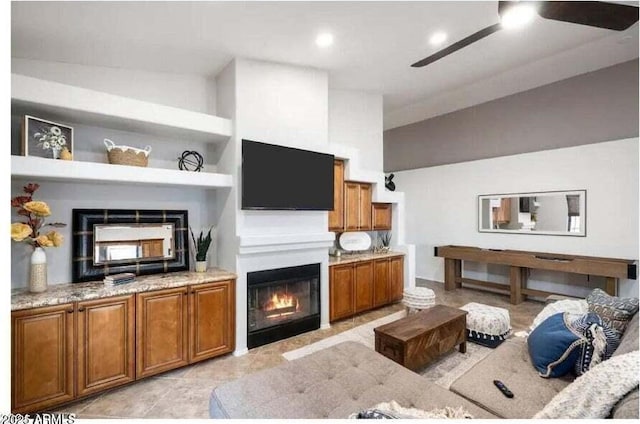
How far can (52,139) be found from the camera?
229 centimetres

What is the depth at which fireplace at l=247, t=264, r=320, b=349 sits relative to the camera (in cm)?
312

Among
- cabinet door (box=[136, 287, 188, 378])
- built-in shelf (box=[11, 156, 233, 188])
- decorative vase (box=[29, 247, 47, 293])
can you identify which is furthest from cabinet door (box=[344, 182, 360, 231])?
decorative vase (box=[29, 247, 47, 293])

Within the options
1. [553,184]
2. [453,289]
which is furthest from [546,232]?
[453,289]

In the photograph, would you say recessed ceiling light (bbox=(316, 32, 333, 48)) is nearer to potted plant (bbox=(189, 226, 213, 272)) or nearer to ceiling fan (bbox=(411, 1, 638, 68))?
ceiling fan (bbox=(411, 1, 638, 68))

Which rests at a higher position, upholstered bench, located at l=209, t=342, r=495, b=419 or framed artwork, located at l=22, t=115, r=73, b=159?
framed artwork, located at l=22, t=115, r=73, b=159

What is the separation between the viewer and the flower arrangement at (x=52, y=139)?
2258mm

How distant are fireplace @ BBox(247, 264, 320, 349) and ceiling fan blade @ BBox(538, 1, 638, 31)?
306 centimetres

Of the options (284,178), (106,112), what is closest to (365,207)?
(284,178)

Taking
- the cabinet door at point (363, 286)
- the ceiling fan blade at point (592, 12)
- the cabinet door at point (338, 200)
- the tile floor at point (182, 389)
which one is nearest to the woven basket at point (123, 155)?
the tile floor at point (182, 389)

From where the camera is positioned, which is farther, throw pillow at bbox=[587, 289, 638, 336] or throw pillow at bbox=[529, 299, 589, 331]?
throw pillow at bbox=[529, 299, 589, 331]

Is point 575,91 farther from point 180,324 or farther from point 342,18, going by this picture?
point 180,324

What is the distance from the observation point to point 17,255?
7.69 feet

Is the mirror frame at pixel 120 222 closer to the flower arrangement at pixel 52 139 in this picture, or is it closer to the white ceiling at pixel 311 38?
the flower arrangement at pixel 52 139

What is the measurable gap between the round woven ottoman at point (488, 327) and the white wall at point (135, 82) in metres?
3.75
